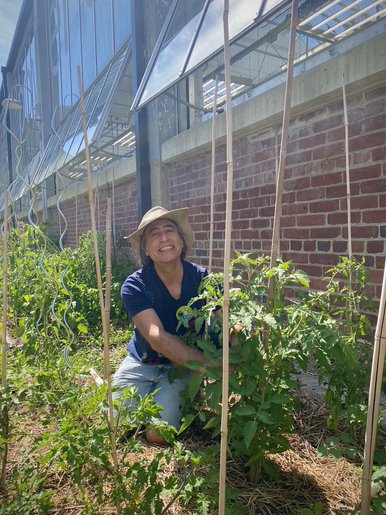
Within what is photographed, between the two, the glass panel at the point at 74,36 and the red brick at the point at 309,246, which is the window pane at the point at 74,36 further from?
the red brick at the point at 309,246

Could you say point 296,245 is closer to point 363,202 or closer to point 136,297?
point 363,202

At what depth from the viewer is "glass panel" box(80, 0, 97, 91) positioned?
24.6ft

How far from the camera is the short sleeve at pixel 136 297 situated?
2.11 m

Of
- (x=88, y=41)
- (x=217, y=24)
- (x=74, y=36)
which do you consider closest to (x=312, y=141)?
(x=217, y=24)

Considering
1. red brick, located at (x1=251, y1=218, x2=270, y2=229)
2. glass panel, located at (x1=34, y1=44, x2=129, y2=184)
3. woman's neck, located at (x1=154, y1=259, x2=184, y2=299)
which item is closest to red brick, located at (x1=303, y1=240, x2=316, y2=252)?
red brick, located at (x1=251, y1=218, x2=270, y2=229)

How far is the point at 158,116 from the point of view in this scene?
180 inches

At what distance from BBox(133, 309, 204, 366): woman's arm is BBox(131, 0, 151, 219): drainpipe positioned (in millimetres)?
2845

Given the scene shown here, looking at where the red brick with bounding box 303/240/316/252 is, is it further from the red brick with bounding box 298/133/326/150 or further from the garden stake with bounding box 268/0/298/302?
the garden stake with bounding box 268/0/298/302

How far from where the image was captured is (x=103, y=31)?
6875mm

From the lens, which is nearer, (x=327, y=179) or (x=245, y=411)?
(x=245, y=411)

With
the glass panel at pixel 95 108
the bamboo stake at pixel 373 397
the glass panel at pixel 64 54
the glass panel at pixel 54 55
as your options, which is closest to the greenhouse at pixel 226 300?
the bamboo stake at pixel 373 397

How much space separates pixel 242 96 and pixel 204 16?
825 millimetres

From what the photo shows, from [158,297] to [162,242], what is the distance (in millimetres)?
344

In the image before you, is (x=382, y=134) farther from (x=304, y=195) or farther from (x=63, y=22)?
(x=63, y=22)
